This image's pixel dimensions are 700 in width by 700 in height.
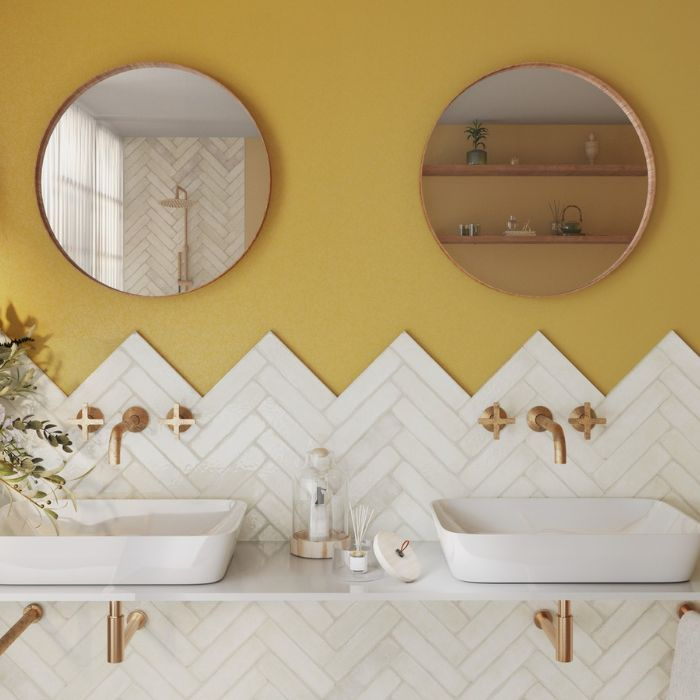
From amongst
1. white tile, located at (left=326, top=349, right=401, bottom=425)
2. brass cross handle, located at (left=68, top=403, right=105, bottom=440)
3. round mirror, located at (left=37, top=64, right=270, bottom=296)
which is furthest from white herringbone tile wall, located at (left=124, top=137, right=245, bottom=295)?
white tile, located at (left=326, top=349, right=401, bottom=425)

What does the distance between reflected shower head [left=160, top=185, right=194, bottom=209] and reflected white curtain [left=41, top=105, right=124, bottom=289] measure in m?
0.12

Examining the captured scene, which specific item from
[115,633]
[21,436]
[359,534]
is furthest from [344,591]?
[21,436]

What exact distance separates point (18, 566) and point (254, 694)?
28.8 inches

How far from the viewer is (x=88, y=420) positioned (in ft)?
6.12

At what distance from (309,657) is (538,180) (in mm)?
1375

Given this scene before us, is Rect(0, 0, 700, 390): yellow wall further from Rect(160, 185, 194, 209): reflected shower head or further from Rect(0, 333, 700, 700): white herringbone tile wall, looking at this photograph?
Rect(160, 185, 194, 209): reflected shower head

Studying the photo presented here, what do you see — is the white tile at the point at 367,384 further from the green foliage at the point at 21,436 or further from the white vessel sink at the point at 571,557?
the green foliage at the point at 21,436

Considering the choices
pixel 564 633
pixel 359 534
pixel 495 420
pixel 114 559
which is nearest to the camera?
pixel 114 559

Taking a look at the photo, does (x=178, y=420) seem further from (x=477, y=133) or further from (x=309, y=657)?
(x=477, y=133)

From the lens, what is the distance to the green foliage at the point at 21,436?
177cm

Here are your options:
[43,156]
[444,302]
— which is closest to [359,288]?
[444,302]

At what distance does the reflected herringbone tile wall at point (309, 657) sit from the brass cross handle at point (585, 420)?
0.49 meters

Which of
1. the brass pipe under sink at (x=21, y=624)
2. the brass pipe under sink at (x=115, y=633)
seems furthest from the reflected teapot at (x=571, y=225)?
the brass pipe under sink at (x=21, y=624)

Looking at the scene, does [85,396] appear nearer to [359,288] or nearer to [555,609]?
[359,288]
